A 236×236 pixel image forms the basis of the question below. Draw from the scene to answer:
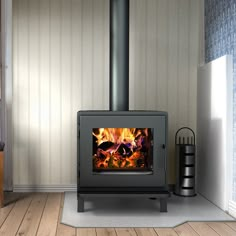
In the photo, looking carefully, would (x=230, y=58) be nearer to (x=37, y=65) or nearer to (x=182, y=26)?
(x=182, y=26)

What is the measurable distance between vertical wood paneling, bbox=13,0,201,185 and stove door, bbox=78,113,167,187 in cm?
72

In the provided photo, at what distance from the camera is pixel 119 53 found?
329cm

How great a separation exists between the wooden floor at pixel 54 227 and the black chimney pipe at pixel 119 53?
3.28 feet

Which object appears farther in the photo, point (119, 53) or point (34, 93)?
point (34, 93)

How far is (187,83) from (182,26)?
1.80 ft

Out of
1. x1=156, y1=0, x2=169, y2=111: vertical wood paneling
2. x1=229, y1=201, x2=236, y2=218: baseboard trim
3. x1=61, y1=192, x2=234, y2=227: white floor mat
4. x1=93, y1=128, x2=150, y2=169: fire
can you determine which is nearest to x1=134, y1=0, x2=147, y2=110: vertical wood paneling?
x1=156, y1=0, x2=169, y2=111: vertical wood paneling

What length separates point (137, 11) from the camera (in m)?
3.83

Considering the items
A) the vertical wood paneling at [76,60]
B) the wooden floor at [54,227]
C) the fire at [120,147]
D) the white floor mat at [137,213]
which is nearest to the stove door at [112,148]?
the fire at [120,147]

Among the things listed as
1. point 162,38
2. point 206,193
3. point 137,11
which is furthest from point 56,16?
point 206,193

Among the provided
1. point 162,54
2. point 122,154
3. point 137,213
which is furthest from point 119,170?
point 162,54

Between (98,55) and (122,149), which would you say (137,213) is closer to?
(122,149)

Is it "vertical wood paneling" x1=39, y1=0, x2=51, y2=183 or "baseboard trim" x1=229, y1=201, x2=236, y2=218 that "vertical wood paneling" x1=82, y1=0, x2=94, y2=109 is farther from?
"baseboard trim" x1=229, y1=201, x2=236, y2=218

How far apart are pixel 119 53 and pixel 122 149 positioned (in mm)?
787

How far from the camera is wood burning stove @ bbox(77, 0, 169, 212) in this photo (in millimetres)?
3076
